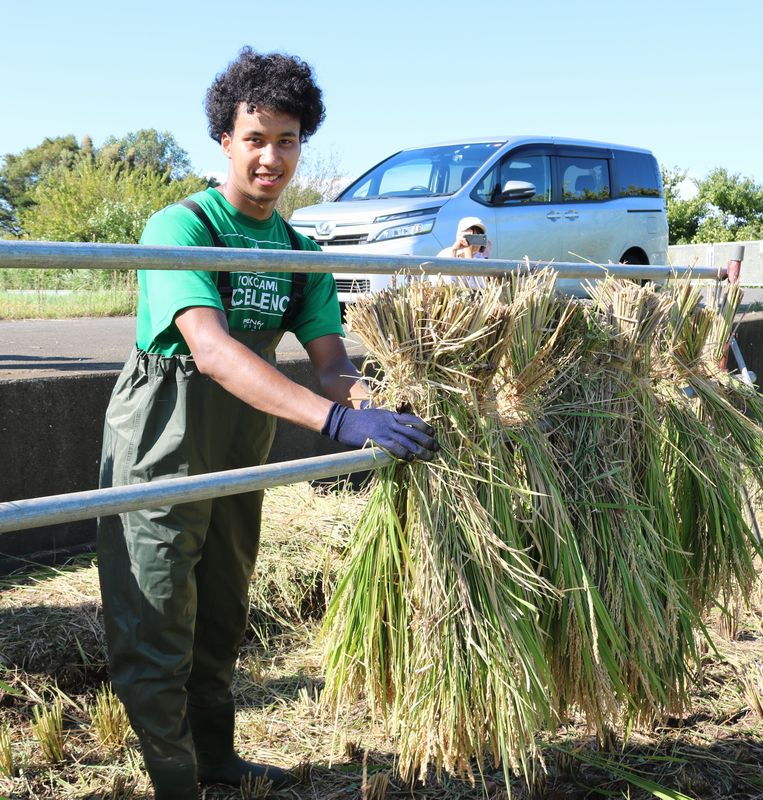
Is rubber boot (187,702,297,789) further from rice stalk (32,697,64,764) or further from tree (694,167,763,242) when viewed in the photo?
tree (694,167,763,242)

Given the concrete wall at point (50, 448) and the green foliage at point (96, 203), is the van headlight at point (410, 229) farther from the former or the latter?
the green foliage at point (96, 203)

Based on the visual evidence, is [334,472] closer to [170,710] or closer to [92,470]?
[170,710]

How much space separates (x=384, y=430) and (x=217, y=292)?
511 mm

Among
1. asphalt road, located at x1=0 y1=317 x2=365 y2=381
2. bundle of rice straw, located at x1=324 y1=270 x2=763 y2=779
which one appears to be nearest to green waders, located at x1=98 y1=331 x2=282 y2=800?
bundle of rice straw, located at x1=324 y1=270 x2=763 y2=779

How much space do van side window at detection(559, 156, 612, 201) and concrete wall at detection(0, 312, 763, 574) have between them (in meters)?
6.63

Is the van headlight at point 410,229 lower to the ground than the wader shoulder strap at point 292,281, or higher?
higher

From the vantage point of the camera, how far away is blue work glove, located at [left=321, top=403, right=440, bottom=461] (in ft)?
5.71

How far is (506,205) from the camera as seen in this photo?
27.7ft

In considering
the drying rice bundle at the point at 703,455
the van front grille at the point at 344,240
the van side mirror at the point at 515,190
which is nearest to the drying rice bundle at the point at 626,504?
the drying rice bundle at the point at 703,455

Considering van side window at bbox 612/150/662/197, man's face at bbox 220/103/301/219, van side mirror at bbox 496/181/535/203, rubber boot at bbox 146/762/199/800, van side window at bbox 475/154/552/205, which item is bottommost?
rubber boot at bbox 146/762/199/800

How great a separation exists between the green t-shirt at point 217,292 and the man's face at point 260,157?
0.17 ft

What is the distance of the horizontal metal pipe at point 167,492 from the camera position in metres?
1.34

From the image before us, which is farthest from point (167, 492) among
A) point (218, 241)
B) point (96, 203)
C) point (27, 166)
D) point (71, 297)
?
point (27, 166)

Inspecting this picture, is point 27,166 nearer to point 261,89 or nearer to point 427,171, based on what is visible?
point 427,171
